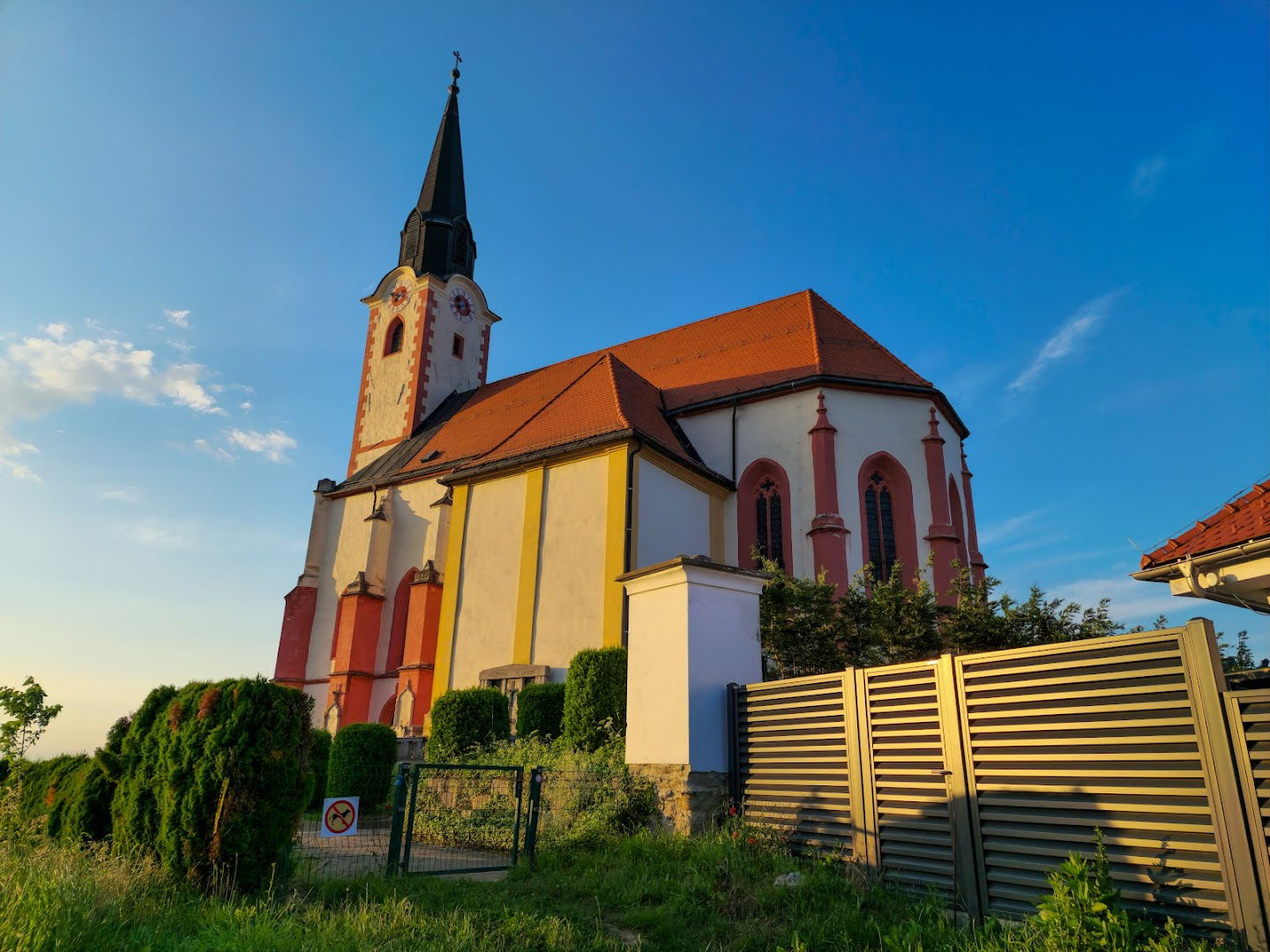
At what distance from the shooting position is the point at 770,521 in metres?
18.9

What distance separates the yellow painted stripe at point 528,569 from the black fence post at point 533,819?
27.0ft

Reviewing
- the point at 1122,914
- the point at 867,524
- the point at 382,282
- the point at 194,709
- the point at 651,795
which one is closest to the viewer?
the point at 1122,914

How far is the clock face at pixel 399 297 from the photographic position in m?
30.1

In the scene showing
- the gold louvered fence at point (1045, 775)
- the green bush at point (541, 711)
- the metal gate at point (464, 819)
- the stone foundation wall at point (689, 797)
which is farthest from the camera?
the green bush at point (541, 711)

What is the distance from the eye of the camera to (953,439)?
68.0 feet

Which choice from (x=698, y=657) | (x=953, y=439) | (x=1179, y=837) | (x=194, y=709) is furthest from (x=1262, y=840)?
(x=953, y=439)

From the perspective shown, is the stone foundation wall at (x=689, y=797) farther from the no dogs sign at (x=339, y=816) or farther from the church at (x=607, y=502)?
the church at (x=607, y=502)

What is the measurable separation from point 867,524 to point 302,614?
16.1 meters

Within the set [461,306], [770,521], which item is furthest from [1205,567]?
[461,306]

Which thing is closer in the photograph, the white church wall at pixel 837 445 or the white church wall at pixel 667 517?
the white church wall at pixel 667 517

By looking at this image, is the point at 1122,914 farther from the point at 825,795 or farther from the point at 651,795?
the point at 651,795

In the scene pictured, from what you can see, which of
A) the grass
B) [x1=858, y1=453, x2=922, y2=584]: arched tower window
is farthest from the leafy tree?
[x1=858, y1=453, x2=922, y2=584]: arched tower window

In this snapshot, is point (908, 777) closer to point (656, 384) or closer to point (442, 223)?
point (656, 384)

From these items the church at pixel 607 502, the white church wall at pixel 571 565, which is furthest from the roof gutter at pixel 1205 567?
the white church wall at pixel 571 565
